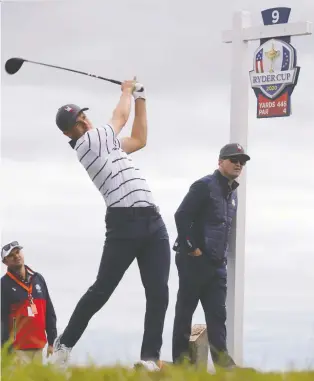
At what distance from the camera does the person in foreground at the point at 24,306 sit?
10.5 meters

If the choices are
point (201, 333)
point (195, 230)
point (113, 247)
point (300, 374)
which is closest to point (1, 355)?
point (300, 374)

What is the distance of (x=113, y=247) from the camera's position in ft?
25.6

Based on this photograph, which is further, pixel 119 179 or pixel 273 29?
pixel 273 29

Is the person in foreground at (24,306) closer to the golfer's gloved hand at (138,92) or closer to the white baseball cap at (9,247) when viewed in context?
the white baseball cap at (9,247)

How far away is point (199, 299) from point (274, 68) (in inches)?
113

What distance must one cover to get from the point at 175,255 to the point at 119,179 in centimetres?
212

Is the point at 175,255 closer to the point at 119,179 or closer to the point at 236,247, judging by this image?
the point at 236,247

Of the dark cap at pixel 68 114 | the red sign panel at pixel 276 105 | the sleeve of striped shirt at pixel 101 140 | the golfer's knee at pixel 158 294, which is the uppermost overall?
the red sign panel at pixel 276 105

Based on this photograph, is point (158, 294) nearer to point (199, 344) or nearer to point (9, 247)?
point (199, 344)

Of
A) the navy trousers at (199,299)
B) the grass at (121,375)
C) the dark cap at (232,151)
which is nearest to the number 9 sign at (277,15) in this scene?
the dark cap at (232,151)

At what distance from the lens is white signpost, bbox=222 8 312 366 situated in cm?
1071

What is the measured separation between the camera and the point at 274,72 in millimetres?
11078

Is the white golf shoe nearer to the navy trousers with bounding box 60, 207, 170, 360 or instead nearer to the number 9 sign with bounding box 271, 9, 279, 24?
the navy trousers with bounding box 60, 207, 170, 360

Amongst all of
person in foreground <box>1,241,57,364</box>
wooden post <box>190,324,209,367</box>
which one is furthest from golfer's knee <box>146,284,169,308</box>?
person in foreground <box>1,241,57,364</box>
